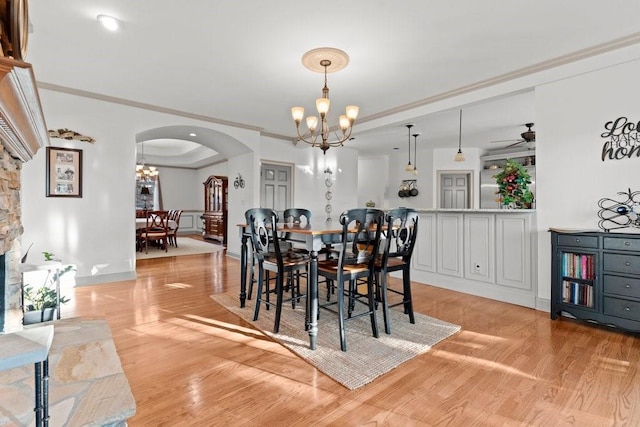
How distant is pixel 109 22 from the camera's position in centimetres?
246

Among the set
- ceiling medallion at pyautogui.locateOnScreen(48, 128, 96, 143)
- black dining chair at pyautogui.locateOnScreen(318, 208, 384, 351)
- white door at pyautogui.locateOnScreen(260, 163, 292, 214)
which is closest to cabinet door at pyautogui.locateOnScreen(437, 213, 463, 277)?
black dining chair at pyautogui.locateOnScreen(318, 208, 384, 351)

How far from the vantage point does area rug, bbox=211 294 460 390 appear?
1.96m

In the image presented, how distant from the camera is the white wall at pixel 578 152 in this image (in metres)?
2.70

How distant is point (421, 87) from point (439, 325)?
277 cm

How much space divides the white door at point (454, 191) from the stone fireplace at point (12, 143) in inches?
296

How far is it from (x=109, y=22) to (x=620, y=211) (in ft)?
14.8

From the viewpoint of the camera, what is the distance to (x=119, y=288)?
3904 millimetres

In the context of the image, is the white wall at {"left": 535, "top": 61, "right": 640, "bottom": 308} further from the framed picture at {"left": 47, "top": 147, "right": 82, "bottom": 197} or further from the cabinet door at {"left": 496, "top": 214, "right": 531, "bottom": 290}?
the framed picture at {"left": 47, "top": 147, "right": 82, "bottom": 197}

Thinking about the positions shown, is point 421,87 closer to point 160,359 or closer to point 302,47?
point 302,47

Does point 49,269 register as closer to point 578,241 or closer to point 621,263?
point 578,241

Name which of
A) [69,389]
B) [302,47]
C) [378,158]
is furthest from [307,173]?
[69,389]

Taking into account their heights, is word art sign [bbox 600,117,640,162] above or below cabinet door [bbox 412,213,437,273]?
above

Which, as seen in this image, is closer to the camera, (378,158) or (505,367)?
(505,367)

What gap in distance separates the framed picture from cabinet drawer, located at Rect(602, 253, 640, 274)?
580cm
